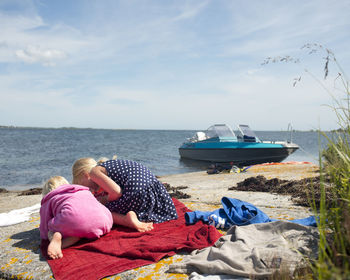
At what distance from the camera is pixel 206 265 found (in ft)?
8.23

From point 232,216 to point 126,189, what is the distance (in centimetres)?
139

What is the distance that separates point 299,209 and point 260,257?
230 centimetres

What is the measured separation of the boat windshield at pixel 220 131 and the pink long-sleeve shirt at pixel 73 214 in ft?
52.1

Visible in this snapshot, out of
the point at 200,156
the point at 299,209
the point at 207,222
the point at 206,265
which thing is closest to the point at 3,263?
the point at 206,265

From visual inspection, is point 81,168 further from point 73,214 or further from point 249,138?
point 249,138

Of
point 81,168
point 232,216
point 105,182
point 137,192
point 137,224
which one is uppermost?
point 81,168

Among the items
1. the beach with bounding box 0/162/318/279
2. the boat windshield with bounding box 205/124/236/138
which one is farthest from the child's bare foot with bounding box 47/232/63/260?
the boat windshield with bounding box 205/124/236/138

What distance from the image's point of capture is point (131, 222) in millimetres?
3705

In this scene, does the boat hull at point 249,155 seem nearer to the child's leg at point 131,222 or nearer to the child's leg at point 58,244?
the child's leg at point 131,222

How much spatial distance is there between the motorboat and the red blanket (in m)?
13.0

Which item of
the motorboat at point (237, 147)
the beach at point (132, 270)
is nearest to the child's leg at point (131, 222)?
the beach at point (132, 270)

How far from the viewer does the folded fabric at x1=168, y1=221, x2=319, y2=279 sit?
7.48 feet

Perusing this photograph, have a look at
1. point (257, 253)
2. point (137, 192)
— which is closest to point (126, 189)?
point (137, 192)

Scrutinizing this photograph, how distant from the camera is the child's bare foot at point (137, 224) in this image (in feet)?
12.0
